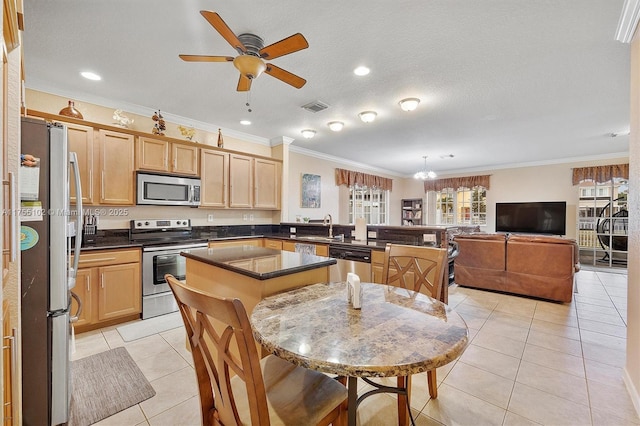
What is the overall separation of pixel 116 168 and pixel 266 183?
2.17m

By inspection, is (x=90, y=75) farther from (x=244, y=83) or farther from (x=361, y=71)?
(x=361, y=71)

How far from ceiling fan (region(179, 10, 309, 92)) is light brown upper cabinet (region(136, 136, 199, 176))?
5.86ft

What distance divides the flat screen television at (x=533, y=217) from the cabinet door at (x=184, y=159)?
7.49 m

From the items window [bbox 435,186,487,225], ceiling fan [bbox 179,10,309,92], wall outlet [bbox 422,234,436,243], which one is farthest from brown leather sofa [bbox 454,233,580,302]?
window [bbox 435,186,487,225]

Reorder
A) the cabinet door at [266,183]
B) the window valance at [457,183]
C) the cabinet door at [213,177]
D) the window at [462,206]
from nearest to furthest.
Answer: the cabinet door at [213,177] → the cabinet door at [266,183] → the window valance at [457,183] → the window at [462,206]

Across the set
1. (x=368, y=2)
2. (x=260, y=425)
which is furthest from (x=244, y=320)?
(x=368, y=2)

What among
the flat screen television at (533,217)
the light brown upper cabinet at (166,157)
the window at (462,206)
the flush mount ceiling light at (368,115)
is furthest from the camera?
the window at (462,206)

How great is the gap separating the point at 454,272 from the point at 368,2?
415cm

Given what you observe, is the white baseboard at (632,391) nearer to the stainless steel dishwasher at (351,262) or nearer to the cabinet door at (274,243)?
the stainless steel dishwasher at (351,262)

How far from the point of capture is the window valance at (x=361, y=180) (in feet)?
22.4

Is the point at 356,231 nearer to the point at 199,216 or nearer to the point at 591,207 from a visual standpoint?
the point at 199,216

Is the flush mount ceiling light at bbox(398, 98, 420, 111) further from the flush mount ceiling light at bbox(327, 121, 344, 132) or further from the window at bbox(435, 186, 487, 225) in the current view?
the window at bbox(435, 186, 487, 225)

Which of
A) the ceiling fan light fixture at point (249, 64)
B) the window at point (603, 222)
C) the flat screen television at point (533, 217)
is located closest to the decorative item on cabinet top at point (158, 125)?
the ceiling fan light fixture at point (249, 64)

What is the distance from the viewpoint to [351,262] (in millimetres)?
3447
